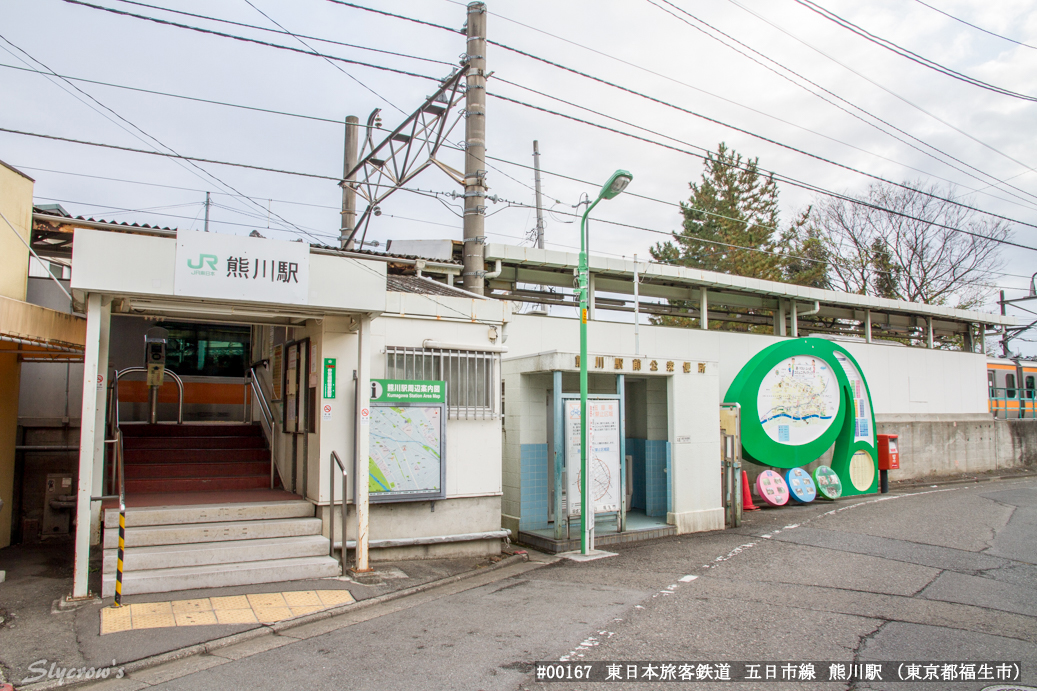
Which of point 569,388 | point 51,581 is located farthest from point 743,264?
point 51,581

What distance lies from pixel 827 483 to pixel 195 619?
12793mm

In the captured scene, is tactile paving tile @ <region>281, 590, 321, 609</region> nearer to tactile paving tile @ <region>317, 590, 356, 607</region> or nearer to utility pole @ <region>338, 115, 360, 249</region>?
tactile paving tile @ <region>317, 590, 356, 607</region>

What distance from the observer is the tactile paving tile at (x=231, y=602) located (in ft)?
21.1

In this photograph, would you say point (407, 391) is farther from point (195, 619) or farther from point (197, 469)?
point (197, 469)

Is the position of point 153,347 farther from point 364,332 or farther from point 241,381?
point 364,332

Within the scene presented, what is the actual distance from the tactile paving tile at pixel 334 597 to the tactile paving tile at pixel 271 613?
42cm

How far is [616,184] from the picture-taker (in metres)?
8.94

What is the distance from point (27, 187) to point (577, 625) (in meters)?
9.49

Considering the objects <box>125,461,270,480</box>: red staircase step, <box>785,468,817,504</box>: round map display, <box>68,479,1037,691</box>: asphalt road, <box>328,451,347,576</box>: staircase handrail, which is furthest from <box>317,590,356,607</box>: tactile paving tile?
<box>785,468,817,504</box>: round map display

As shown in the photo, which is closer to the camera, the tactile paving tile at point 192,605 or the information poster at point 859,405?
the tactile paving tile at point 192,605

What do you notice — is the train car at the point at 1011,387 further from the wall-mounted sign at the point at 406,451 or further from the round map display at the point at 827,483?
the wall-mounted sign at the point at 406,451

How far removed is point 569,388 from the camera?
1152 centimetres

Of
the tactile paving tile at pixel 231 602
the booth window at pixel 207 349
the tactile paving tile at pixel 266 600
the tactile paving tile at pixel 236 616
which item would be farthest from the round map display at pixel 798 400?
the booth window at pixel 207 349

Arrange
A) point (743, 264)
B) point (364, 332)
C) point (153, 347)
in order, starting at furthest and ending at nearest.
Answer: point (743, 264), point (153, 347), point (364, 332)
